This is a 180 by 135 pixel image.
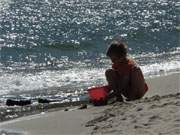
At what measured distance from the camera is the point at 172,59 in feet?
50.2

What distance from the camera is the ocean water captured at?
1277 centimetres

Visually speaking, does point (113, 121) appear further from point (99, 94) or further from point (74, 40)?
point (74, 40)

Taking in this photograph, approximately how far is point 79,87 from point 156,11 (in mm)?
13638

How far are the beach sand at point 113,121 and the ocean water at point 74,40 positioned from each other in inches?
133

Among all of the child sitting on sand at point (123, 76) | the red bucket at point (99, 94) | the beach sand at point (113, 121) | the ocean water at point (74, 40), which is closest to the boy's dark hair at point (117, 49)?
the child sitting on sand at point (123, 76)

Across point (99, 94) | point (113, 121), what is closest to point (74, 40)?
point (99, 94)

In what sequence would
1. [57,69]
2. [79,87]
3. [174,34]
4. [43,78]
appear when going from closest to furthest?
[79,87] < [43,78] < [57,69] < [174,34]

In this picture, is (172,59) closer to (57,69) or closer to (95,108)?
(57,69)

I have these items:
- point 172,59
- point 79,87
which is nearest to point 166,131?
point 79,87

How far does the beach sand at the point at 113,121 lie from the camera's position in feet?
20.0

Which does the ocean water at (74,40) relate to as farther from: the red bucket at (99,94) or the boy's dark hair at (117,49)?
the boy's dark hair at (117,49)

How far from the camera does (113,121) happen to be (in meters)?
6.64

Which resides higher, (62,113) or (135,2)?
(135,2)

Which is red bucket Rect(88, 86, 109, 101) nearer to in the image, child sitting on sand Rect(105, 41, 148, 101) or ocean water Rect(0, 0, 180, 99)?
child sitting on sand Rect(105, 41, 148, 101)
